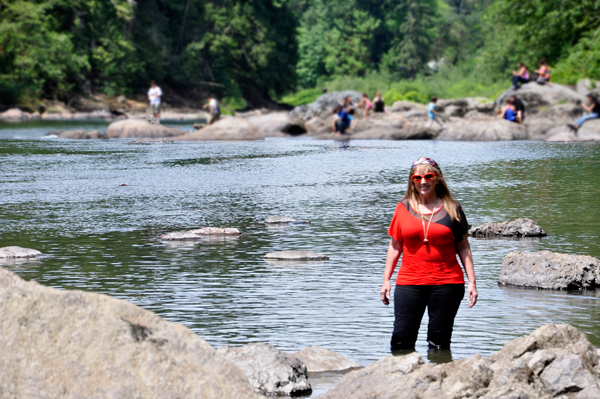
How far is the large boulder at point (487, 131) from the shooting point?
3391cm

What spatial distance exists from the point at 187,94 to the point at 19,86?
19715 millimetres

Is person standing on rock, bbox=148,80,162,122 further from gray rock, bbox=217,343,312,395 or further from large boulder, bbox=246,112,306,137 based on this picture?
gray rock, bbox=217,343,312,395

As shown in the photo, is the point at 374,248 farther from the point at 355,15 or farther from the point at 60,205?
the point at 355,15

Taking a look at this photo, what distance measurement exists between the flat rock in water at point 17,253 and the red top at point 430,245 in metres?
6.08

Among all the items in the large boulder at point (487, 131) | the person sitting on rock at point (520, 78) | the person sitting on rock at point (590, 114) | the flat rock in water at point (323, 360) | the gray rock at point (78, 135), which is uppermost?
the person sitting on rock at point (520, 78)

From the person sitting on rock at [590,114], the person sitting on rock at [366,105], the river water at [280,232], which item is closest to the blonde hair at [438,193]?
the river water at [280,232]

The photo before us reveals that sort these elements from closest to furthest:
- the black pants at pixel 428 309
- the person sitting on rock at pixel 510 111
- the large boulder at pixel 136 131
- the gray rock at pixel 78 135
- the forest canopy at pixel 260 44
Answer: the black pants at pixel 428 309 < the person sitting on rock at pixel 510 111 < the gray rock at pixel 78 135 < the large boulder at pixel 136 131 < the forest canopy at pixel 260 44

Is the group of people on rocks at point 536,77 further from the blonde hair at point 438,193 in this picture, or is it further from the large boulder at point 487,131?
the blonde hair at point 438,193

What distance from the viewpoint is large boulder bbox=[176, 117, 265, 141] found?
3619cm

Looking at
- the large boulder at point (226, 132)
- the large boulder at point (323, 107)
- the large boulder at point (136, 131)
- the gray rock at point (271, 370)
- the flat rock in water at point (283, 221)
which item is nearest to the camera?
the gray rock at point (271, 370)

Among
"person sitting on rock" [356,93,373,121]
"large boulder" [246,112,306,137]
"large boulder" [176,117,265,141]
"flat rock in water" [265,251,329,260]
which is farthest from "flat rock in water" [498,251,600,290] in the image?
"person sitting on rock" [356,93,373,121]

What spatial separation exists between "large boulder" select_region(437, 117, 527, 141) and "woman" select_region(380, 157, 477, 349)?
28253mm

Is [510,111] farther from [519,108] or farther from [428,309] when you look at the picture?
[428,309]

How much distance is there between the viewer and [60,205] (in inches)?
620
